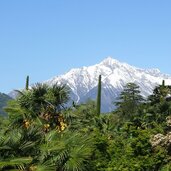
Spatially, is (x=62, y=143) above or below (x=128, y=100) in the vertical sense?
below

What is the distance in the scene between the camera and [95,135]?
21.8 m

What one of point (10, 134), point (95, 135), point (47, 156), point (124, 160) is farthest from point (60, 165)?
point (95, 135)

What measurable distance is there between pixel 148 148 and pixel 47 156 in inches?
237

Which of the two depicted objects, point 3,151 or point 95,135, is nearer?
point 3,151

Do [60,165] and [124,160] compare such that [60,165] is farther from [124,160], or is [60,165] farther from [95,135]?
[95,135]

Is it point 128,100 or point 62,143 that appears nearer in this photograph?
point 62,143

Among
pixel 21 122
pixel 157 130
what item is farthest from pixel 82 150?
pixel 21 122

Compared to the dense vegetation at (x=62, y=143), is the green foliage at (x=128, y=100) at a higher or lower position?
higher

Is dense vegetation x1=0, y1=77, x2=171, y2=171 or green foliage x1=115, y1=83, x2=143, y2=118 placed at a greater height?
green foliage x1=115, y1=83, x2=143, y2=118

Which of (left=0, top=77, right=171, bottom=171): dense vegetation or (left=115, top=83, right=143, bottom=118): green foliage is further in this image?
(left=115, top=83, right=143, bottom=118): green foliage

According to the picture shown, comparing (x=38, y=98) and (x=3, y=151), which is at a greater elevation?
(x=38, y=98)

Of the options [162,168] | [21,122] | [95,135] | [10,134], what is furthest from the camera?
[21,122]

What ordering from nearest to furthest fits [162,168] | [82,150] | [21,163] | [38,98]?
[21,163] → [82,150] → [162,168] → [38,98]

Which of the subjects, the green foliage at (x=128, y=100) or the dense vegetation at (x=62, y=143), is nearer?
the dense vegetation at (x=62, y=143)
